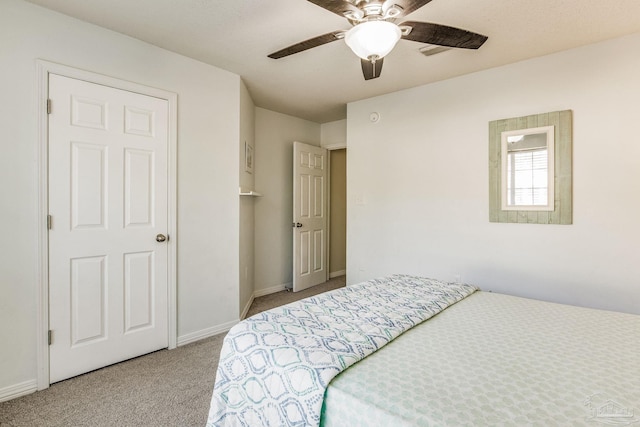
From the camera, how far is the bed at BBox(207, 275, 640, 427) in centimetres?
91

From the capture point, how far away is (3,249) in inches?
74.3

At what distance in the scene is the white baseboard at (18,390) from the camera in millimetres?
1875

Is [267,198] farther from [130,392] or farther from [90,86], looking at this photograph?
[130,392]

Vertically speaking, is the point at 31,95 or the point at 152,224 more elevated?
the point at 31,95

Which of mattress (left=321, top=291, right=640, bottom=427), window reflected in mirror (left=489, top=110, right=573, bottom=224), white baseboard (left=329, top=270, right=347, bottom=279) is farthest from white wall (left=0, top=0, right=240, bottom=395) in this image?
window reflected in mirror (left=489, top=110, right=573, bottom=224)

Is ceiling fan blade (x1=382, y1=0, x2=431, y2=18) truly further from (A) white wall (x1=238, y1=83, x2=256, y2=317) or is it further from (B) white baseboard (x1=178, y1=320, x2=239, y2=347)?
(B) white baseboard (x1=178, y1=320, x2=239, y2=347)

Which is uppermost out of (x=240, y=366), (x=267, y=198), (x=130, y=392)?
(x=267, y=198)

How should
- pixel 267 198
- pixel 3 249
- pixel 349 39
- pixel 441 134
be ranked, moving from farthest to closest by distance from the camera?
1. pixel 267 198
2. pixel 441 134
3. pixel 3 249
4. pixel 349 39

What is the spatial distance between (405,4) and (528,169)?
205cm

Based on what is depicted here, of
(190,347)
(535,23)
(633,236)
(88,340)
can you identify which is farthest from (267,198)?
(633,236)

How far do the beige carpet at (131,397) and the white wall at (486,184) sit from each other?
2.19 meters

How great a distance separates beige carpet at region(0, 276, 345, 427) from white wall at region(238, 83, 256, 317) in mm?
1016

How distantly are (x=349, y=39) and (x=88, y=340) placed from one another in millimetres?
2597

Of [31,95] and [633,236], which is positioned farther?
[633,236]
